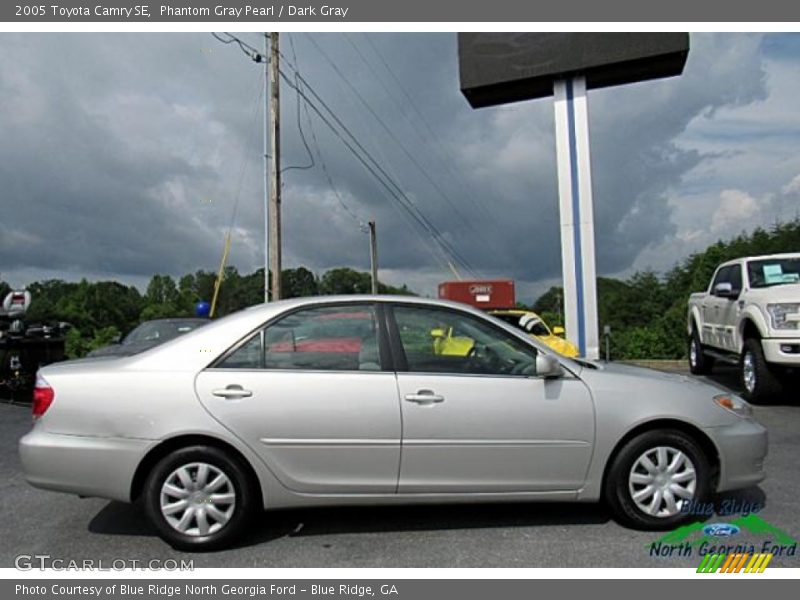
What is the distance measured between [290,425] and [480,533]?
135 cm

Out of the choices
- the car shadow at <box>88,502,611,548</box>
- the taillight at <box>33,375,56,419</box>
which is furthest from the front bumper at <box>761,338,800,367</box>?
the taillight at <box>33,375,56,419</box>

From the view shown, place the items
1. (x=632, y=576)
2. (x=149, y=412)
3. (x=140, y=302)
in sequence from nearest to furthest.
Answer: (x=632, y=576), (x=149, y=412), (x=140, y=302)

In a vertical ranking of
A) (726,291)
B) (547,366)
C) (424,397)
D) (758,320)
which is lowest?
(424,397)

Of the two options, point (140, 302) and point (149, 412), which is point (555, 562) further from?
point (140, 302)

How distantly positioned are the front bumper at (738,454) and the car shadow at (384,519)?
784 millimetres

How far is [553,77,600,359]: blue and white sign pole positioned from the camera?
1163 cm

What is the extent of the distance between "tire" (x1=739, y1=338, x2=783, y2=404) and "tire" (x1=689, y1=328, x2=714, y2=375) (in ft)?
8.40

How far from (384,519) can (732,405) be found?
94.5 inches

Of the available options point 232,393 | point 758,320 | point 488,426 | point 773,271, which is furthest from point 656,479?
point 773,271

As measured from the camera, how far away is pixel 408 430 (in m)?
3.57

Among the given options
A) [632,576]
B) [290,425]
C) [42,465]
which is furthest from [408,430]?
[42,465]

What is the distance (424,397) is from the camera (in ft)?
11.8

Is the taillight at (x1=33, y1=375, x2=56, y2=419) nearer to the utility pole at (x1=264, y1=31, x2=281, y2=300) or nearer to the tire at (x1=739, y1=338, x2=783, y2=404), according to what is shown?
the tire at (x1=739, y1=338, x2=783, y2=404)

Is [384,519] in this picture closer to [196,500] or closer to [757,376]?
[196,500]
